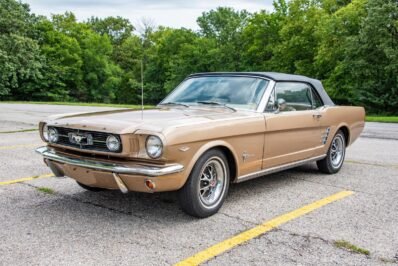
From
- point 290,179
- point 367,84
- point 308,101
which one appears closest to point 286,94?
point 308,101

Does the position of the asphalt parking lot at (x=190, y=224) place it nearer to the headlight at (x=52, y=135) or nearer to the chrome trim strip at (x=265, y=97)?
the headlight at (x=52, y=135)

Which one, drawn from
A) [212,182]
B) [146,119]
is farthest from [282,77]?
[146,119]

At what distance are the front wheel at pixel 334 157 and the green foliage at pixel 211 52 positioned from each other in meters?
14.2

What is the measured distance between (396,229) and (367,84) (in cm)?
3094

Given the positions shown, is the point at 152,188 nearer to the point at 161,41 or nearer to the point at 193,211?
the point at 193,211

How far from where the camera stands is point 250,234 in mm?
4070

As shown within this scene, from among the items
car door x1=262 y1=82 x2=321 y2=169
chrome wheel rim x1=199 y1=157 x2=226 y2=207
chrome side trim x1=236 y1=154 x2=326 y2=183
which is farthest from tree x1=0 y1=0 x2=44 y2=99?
chrome wheel rim x1=199 y1=157 x2=226 y2=207

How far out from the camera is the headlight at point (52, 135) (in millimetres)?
4754

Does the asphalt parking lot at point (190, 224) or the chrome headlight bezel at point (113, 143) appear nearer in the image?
the asphalt parking lot at point (190, 224)

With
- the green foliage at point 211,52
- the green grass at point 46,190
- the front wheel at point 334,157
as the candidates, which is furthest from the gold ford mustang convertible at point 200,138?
the green foliage at point 211,52

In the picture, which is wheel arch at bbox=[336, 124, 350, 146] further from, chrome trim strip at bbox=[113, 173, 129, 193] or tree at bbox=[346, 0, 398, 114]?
tree at bbox=[346, 0, 398, 114]

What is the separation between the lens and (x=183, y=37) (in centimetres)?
5925

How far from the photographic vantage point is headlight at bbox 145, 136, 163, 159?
13.3 ft

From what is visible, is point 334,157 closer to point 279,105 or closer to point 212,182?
point 279,105
